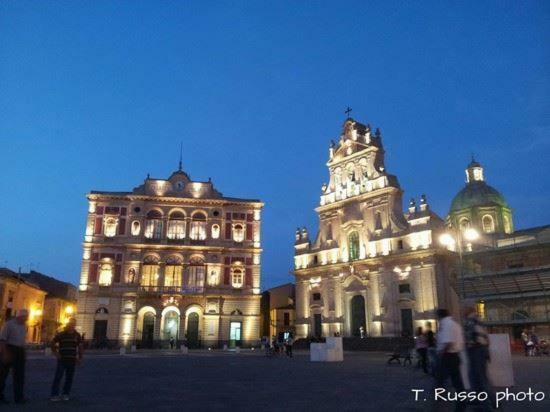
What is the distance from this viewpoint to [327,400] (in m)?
9.66

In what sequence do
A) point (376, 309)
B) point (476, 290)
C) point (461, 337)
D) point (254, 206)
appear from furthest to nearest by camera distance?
point (254, 206)
point (376, 309)
point (476, 290)
point (461, 337)

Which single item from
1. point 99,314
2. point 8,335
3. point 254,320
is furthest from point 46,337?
point 8,335

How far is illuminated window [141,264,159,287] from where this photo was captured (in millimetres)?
51156

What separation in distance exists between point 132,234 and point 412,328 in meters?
30.9

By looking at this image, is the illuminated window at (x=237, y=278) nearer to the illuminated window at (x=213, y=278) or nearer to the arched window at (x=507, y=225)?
the illuminated window at (x=213, y=278)

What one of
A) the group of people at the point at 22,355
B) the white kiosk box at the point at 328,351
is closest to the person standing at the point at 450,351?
the group of people at the point at 22,355

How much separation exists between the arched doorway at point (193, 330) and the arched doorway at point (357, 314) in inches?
663

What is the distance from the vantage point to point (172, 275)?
51.8 m

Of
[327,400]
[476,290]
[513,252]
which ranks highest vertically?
[513,252]

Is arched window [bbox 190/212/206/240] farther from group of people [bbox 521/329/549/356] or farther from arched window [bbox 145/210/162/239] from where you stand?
group of people [bbox 521/329/549/356]

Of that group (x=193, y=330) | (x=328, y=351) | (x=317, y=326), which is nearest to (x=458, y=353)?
(x=328, y=351)

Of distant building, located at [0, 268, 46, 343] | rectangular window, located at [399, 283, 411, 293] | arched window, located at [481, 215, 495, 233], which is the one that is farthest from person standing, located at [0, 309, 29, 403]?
arched window, located at [481, 215, 495, 233]

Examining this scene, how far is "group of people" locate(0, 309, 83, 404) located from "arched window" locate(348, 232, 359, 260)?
41.0m

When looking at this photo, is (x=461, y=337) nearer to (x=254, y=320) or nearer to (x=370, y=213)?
(x=370, y=213)
